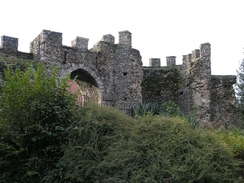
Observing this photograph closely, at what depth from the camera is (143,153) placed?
5.79 m

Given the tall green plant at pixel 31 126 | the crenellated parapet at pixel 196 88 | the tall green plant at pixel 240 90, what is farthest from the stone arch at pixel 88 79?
the tall green plant at pixel 240 90

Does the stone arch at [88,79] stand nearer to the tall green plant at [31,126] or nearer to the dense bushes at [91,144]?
the dense bushes at [91,144]

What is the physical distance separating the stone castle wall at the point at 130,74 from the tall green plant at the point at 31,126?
610 centimetres

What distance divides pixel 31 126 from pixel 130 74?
8.79m

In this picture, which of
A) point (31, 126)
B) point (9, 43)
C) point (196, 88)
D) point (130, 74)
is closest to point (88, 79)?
point (130, 74)

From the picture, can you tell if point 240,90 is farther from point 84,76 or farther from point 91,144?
point 91,144

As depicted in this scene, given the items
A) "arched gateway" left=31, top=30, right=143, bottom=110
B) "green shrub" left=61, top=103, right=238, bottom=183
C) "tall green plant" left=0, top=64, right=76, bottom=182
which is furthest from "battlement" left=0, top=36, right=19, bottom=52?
"green shrub" left=61, top=103, right=238, bottom=183

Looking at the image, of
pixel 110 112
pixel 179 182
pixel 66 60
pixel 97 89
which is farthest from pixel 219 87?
pixel 179 182

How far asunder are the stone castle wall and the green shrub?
6383 mm

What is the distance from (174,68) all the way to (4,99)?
13.8 m

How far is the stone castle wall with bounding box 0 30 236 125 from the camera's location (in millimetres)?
13266

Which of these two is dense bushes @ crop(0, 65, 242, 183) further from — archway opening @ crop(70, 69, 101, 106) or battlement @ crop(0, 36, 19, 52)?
archway opening @ crop(70, 69, 101, 106)

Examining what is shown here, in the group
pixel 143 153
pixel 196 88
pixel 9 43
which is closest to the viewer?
pixel 143 153

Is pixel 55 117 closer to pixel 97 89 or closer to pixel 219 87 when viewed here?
pixel 97 89
